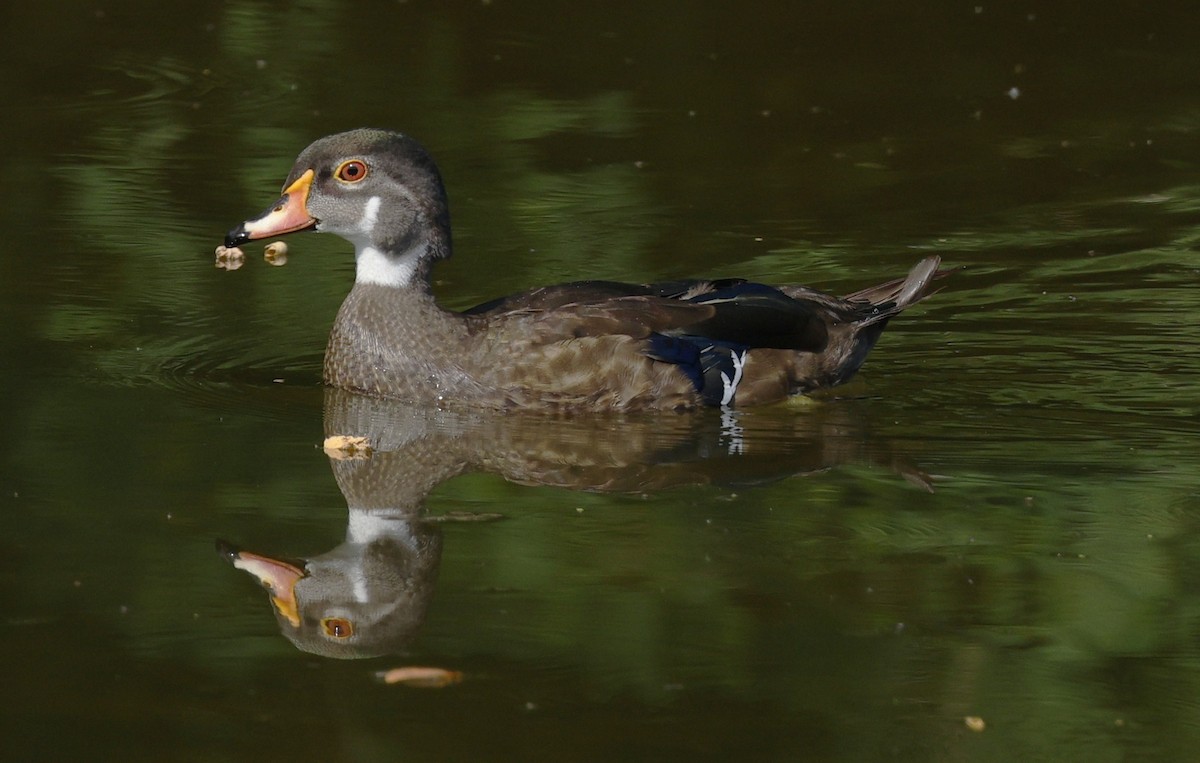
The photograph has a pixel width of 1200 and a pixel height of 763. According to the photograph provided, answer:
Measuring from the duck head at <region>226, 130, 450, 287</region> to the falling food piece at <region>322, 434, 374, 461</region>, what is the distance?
1.20 m

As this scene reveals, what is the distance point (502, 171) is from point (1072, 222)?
3.44m

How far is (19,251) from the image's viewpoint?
35.3 ft

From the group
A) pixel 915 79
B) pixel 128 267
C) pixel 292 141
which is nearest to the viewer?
pixel 128 267

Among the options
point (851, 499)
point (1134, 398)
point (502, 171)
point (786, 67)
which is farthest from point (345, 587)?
point (786, 67)

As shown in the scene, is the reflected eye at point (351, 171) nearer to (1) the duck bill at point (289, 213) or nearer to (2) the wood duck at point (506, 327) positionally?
(2) the wood duck at point (506, 327)

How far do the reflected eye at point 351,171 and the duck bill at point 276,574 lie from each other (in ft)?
8.56

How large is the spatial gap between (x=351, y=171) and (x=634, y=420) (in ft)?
5.52

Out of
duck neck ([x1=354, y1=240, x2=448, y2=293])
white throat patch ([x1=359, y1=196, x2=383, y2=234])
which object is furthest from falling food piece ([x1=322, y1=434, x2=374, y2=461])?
white throat patch ([x1=359, y1=196, x2=383, y2=234])

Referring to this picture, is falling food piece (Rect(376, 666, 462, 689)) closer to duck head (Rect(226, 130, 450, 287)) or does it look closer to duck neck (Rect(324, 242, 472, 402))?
duck neck (Rect(324, 242, 472, 402))

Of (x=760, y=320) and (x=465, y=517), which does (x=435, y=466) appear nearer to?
(x=465, y=517)

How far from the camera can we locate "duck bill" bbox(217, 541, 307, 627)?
6.28 metres

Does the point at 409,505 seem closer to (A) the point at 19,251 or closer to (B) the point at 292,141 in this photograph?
(A) the point at 19,251

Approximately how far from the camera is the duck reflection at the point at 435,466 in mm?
6320

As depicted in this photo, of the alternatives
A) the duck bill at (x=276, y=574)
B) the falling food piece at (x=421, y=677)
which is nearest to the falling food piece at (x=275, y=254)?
the duck bill at (x=276, y=574)
